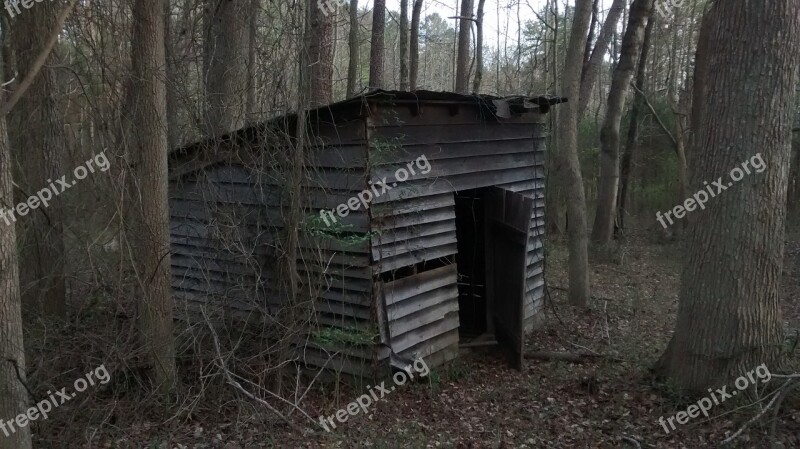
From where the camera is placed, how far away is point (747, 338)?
5195mm

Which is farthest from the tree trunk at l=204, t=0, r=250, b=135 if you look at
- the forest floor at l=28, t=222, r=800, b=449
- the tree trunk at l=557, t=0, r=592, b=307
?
the tree trunk at l=557, t=0, r=592, b=307

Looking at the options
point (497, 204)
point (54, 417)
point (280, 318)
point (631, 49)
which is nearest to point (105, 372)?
point (54, 417)

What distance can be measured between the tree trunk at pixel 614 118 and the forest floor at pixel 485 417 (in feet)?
21.7

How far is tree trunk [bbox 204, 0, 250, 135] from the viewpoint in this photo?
22.9 ft

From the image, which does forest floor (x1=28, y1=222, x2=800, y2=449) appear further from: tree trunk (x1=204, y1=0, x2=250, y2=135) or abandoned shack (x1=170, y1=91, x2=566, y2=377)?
tree trunk (x1=204, y1=0, x2=250, y2=135)

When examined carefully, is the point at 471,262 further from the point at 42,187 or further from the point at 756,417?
the point at 42,187

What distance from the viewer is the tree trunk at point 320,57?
684 centimetres

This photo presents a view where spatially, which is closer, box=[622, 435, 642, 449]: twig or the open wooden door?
box=[622, 435, 642, 449]: twig

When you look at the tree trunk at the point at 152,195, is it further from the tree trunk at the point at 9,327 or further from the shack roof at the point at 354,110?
the tree trunk at the point at 9,327

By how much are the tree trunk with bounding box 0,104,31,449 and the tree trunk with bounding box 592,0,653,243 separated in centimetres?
1155

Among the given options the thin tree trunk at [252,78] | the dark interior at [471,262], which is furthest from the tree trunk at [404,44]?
the thin tree trunk at [252,78]

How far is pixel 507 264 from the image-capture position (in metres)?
8.10

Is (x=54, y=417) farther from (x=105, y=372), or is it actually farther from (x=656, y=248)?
(x=656, y=248)

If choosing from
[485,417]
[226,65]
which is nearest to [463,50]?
[226,65]
